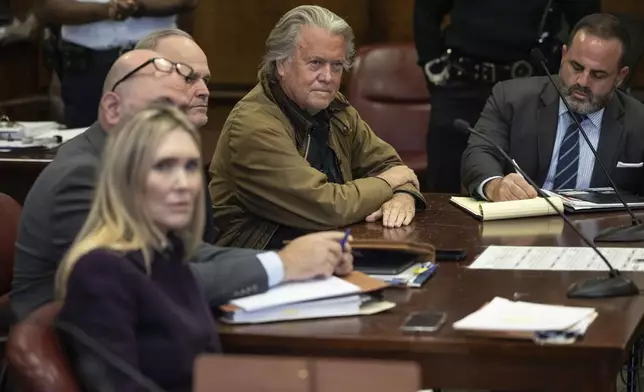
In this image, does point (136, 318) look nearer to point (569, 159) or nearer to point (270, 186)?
point (270, 186)

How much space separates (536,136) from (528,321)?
1.75 meters

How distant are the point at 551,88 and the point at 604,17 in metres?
0.30

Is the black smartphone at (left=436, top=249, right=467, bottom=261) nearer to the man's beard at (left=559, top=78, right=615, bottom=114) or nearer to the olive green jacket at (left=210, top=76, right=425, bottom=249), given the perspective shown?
the olive green jacket at (left=210, top=76, right=425, bottom=249)

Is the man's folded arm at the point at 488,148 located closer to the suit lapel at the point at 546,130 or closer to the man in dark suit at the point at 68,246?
the suit lapel at the point at 546,130

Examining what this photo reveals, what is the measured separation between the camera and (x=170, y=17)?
5.12 metres

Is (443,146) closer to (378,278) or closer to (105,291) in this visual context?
(378,278)

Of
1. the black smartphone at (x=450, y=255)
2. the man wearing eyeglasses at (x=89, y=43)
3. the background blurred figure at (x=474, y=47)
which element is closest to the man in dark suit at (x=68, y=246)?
the black smartphone at (x=450, y=255)

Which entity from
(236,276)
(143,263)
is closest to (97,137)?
(236,276)

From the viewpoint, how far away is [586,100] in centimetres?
387

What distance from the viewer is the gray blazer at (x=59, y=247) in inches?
97.3

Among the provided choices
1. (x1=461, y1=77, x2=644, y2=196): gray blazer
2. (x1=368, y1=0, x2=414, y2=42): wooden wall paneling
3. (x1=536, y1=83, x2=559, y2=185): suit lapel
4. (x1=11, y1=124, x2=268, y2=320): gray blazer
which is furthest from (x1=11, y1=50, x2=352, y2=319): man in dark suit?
Answer: (x1=368, y1=0, x2=414, y2=42): wooden wall paneling

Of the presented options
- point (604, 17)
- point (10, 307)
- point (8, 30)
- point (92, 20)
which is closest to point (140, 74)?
point (10, 307)

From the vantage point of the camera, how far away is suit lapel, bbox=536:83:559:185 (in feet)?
12.9

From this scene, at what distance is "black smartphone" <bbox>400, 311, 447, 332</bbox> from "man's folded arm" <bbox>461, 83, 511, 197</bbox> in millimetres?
1367
